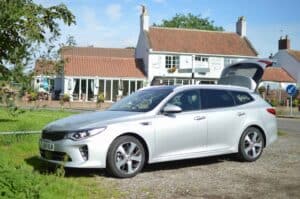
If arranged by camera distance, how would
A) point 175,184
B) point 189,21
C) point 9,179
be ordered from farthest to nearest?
point 189,21 → point 175,184 → point 9,179

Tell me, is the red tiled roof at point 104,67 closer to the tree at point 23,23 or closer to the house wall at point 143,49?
the house wall at point 143,49

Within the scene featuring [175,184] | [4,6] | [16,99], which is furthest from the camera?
[16,99]

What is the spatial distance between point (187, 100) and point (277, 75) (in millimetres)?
57117

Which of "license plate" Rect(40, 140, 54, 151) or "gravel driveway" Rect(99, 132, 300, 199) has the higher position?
"license plate" Rect(40, 140, 54, 151)

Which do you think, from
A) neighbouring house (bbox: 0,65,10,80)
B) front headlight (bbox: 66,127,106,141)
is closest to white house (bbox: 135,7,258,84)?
neighbouring house (bbox: 0,65,10,80)

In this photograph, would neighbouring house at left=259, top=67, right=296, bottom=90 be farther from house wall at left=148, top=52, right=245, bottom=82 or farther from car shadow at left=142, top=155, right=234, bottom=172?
Answer: car shadow at left=142, top=155, right=234, bottom=172

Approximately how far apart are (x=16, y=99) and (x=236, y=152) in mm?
4594

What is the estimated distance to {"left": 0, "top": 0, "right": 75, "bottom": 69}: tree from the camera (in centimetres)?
709

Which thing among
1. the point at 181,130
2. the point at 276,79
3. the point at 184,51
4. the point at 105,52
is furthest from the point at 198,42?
the point at 181,130

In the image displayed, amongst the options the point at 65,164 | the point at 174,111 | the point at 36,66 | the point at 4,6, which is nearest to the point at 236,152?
the point at 174,111

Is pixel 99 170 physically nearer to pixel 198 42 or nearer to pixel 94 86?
pixel 94 86

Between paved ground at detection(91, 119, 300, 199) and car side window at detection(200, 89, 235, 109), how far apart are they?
1.12 meters

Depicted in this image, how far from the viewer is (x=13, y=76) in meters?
10.0

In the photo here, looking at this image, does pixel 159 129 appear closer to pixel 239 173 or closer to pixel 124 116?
pixel 124 116
